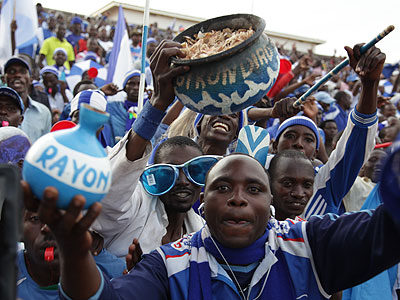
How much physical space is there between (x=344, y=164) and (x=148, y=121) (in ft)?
4.76

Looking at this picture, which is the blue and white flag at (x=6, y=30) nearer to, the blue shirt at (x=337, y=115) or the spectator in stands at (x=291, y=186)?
the spectator in stands at (x=291, y=186)

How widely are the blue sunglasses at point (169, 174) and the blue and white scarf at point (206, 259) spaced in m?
0.78

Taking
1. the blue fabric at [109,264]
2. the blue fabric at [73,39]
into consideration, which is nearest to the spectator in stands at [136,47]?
the blue fabric at [73,39]

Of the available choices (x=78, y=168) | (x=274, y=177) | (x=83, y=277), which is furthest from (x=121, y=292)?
(x=274, y=177)

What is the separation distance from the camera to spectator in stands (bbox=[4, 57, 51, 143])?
529 centimetres

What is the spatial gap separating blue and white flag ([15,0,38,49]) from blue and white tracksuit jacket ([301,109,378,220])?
15.9 ft

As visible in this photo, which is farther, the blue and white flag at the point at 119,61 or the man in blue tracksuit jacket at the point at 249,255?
the blue and white flag at the point at 119,61

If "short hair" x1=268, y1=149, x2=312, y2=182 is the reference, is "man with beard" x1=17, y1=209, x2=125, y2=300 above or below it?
below

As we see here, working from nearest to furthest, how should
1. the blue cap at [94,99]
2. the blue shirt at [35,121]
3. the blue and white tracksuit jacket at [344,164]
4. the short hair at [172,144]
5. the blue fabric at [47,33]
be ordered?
the blue and white tracksuit jacket at [344,164] < the short hair at [172,144] < the blue cap at [94,99] < the blue shirt at [35,121] < the blue fabric at [47,33]

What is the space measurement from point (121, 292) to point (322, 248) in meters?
0.81

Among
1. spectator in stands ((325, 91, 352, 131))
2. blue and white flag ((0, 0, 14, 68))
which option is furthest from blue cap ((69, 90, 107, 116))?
spectator in stands ((325, 91, 352, 131))

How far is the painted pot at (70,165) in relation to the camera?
1267mm

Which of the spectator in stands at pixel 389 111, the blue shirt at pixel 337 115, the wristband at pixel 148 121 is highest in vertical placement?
the wristband at pixel 148 121

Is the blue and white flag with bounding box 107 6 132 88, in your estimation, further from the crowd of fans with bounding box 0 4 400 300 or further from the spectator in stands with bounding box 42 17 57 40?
the spectator in stands with bounding box 42 17 57 40
